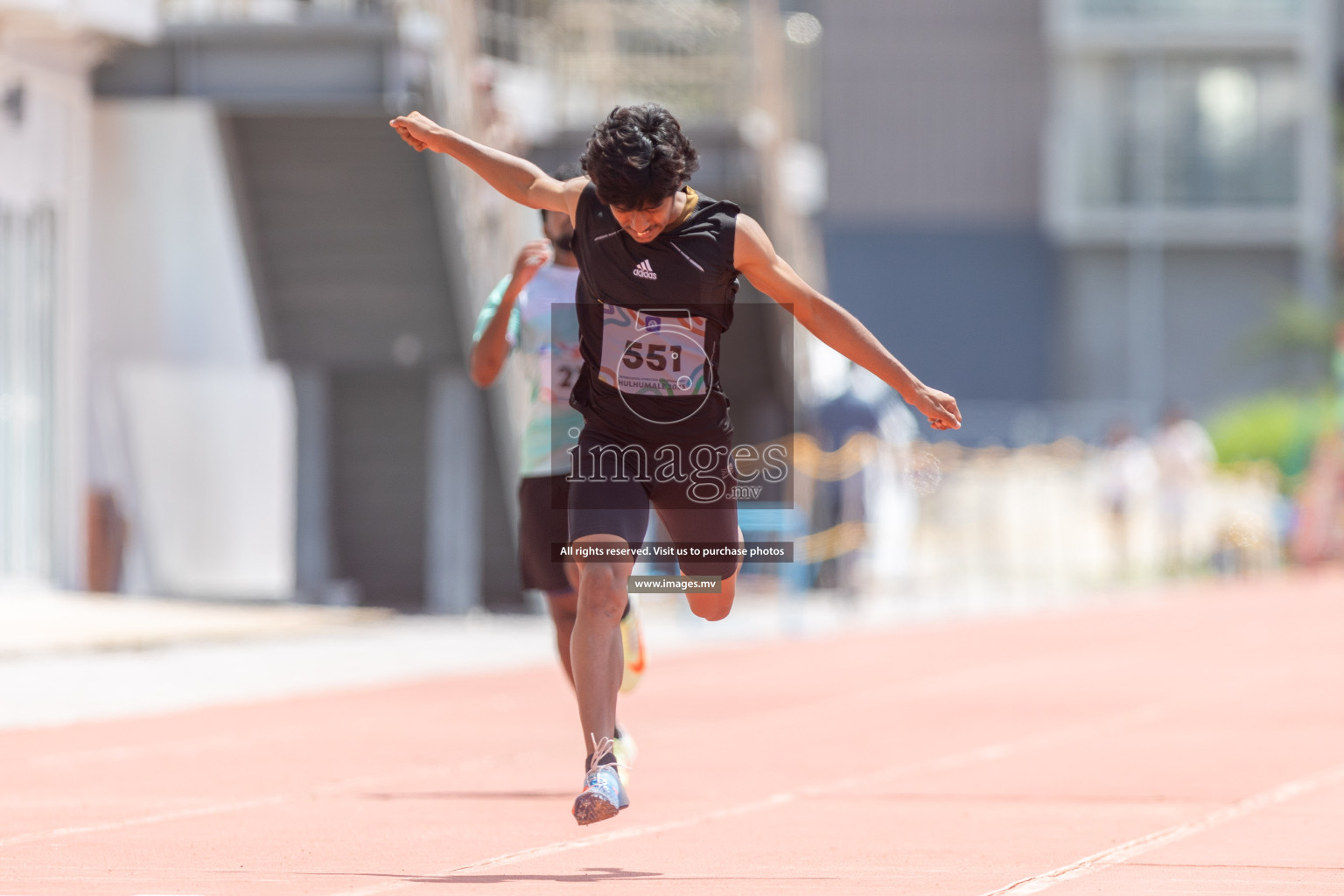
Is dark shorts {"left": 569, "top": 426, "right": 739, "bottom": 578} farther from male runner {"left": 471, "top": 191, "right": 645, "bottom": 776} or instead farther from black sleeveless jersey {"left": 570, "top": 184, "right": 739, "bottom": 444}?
male runner {"left": 471, "top": 191, "right": 645, "bottom": 776}

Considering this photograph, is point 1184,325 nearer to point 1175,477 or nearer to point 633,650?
point 1175,477

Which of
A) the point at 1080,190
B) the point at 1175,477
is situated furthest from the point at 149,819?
the point at 1080,190

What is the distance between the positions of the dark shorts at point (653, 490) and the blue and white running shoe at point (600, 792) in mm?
601

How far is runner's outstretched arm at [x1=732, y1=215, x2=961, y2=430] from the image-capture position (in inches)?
254

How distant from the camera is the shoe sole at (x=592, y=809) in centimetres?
629

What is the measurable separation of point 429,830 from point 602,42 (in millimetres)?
13771

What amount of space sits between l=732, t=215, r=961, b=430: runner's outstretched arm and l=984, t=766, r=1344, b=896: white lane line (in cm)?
123

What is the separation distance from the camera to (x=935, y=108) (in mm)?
43438

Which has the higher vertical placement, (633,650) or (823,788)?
(633,650)

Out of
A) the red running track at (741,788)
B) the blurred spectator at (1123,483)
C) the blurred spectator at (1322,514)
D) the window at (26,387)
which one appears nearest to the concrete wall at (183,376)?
the window at (26,387)

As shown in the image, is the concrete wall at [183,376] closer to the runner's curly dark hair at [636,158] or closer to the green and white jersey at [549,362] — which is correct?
the green and white jersey at [549,362]

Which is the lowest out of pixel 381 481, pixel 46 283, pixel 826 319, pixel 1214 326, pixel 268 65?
pixel 381 481

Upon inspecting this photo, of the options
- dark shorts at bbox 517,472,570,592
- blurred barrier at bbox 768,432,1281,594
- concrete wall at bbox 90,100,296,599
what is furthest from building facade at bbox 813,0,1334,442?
dark shorts at bbox 517,472,570,592

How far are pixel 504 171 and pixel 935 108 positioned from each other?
123ft
